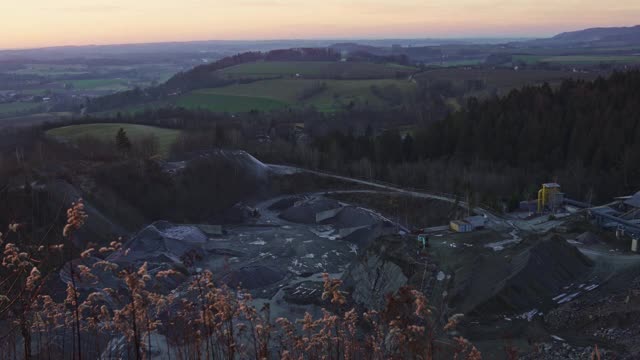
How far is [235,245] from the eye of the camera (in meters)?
26.1

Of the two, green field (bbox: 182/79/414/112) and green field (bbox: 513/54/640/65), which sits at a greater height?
green field (bbox: 513/54/640/65)

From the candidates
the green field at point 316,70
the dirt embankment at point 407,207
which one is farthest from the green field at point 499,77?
the dirt embankment at point 407,207

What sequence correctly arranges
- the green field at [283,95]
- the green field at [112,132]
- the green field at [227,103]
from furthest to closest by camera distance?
the green field at [283,95] → the green field at [227,103] → the green field at [112,132]

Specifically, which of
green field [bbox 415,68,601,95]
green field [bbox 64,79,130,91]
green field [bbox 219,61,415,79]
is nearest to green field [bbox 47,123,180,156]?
green field [bbox 415,68,601,95]

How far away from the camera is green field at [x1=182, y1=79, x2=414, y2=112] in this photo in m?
61.8

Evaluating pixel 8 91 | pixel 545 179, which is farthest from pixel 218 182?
pixel 8 91

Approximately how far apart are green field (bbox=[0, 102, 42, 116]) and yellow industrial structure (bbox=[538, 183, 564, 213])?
5142 cm

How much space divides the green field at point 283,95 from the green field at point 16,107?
1582cm

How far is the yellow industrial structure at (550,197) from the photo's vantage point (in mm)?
26984

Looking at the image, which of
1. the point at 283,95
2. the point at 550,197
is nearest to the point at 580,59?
the point at 283,95

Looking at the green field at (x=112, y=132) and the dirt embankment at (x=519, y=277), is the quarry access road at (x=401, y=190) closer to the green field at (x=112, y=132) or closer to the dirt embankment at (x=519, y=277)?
the dirt embankment at (x=519, y=277)

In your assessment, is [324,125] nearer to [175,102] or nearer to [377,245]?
[175,102]

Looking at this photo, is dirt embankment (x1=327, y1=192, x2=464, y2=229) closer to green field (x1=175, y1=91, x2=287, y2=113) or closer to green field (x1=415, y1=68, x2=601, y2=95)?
green field (x1=175, y1=91, x2=287, y2=113)

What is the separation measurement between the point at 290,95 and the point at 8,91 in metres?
38.2
